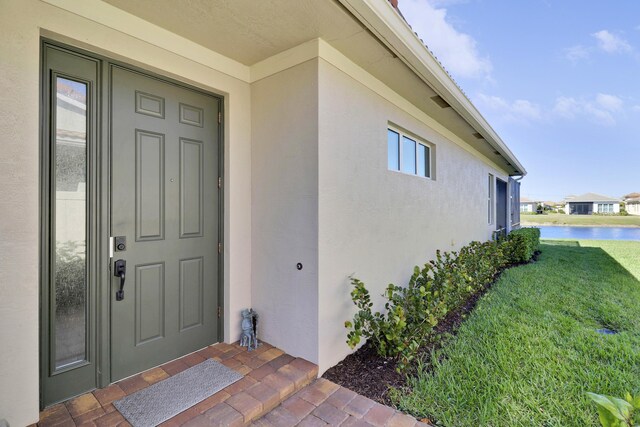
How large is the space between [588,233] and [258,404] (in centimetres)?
2399

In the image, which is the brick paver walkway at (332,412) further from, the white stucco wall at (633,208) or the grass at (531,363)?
the white stucco wall at (633,208)

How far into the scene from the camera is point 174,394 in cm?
219

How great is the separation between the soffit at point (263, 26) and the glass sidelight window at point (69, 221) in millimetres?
834

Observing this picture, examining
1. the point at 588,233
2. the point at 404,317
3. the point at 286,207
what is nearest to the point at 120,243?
the point at 286,207

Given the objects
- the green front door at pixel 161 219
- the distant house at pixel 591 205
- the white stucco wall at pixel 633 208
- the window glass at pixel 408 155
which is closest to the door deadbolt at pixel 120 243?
the green front door at pixel 161 219

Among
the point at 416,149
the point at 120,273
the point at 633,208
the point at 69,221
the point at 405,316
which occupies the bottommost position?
the point at 405,316

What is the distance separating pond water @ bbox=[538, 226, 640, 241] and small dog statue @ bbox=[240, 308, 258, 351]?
20213mm

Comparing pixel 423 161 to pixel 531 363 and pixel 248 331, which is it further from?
pixel 248 331

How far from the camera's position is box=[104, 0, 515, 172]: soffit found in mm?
2143

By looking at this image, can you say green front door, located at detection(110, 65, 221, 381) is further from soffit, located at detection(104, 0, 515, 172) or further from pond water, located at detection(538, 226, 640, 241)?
pond water, located at detection(538, 226, 640, 241)

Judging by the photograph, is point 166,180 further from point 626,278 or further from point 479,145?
point 626,278

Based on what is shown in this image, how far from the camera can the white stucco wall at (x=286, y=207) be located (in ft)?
8.73

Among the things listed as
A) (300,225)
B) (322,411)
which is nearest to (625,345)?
(322,411)

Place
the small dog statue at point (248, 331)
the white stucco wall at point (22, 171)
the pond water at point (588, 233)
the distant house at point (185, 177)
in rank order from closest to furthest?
the white stucco wall at point (22, 171) < the distant house at point (185, 177) < the small dog statue at point (248, 331) < the pond water at point (588, 233)
